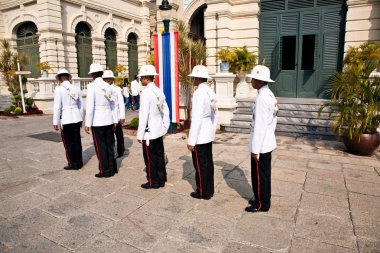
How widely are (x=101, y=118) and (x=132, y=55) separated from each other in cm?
1836

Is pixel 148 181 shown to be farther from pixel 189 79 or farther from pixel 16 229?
pixel 189 79

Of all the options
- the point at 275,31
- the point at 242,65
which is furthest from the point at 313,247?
the point at 275,31

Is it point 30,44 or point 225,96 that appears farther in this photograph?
point 30,44

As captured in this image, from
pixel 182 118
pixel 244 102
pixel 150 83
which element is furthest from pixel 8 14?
pixel 150 83

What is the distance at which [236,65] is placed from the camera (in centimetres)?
1105

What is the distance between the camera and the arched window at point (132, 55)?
→ 2233cm

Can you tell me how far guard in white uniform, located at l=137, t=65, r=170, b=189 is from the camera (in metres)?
4.54

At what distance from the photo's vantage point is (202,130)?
13.6 feet

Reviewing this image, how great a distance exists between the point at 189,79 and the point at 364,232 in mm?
7270

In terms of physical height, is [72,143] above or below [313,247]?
above

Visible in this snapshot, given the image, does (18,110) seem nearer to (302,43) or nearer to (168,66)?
(168,66)

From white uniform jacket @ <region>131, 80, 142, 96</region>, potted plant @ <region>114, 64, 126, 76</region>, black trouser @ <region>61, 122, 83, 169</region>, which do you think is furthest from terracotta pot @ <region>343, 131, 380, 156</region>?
potted plant @ <region>114, 64, 126, 76</region>

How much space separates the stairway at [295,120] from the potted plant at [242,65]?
1049 mm

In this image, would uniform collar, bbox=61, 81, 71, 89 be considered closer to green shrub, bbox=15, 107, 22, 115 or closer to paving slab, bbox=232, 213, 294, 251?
paving slab, bbox=232, 213, 294, 251
